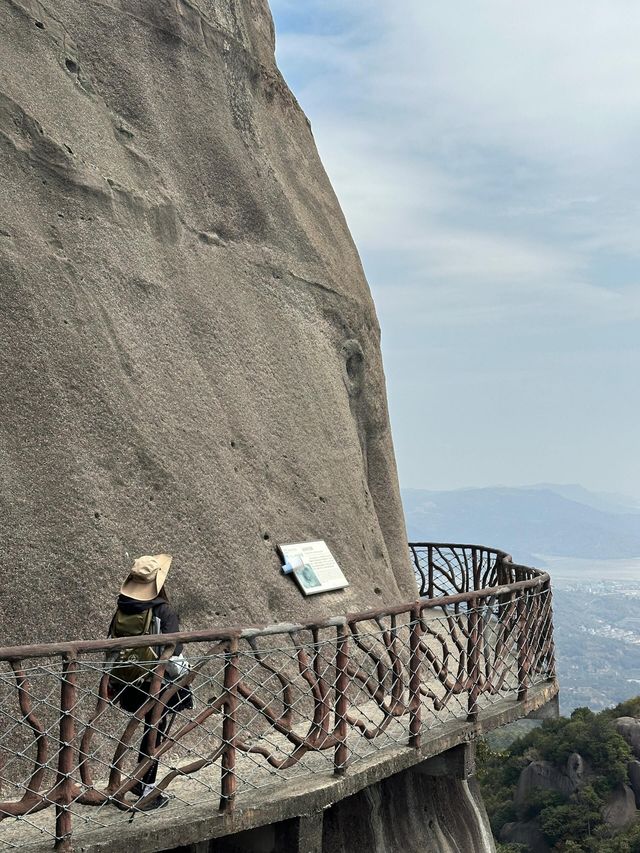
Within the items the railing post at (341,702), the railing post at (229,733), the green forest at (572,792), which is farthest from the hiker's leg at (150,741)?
the green forest at (572,792)

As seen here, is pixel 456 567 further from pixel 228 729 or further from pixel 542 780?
pixel 542 780

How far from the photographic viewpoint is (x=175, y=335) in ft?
28.0

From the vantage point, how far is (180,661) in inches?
210

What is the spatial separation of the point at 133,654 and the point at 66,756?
2.20 ft

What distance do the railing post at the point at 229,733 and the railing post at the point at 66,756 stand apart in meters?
0.93

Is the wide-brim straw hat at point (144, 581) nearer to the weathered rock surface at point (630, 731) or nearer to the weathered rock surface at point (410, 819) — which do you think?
the weathered rock surface at point (410, 819)

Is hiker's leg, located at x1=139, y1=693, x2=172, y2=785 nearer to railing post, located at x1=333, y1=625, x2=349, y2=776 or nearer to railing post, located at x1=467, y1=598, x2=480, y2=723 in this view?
railing post, located at x1=333, y1=625, x2=349, y2=776

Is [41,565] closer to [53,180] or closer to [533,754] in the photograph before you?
[53,180]

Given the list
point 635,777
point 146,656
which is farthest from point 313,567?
point 635,777

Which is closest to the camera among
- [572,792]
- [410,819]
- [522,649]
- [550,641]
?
[410,819]

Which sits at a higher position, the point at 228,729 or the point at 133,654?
the point at 133,654

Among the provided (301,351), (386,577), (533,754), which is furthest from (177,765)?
(533,754)

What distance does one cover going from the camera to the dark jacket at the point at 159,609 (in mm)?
5473

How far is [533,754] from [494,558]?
42.1 metres
